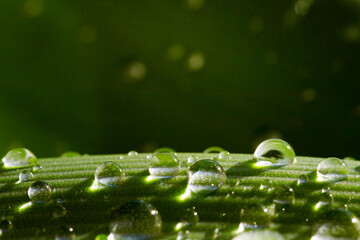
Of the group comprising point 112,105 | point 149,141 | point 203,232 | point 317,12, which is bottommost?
point 203,232

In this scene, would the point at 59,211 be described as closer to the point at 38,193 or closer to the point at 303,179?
the point at 38,193

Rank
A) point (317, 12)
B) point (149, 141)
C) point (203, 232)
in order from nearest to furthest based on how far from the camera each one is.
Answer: point (203, 232)
point (317, 12)
point (149, 141)

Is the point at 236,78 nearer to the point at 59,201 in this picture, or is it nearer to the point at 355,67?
the point at 355,67

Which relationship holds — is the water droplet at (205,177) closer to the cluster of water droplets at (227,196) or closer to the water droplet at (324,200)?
the cluster of water droplets at (227,196)

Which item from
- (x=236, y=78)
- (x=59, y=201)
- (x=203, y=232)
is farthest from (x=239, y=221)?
(x=236, y=78)

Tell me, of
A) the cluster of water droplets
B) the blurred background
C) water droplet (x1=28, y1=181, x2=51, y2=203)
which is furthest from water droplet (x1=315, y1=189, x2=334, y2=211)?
the blurred background

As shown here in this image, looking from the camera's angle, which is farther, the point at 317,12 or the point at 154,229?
the point at 317,12

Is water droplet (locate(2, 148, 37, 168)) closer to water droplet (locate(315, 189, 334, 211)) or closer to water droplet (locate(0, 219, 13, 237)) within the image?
water droplet (locate(0, 219, 13, 237))
